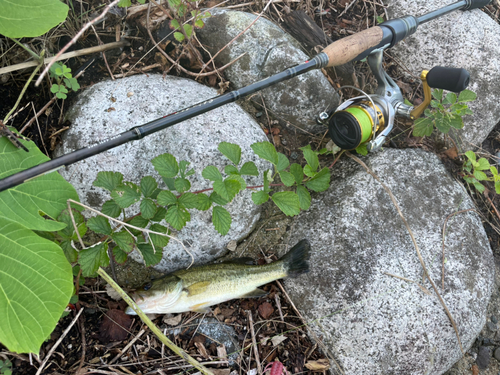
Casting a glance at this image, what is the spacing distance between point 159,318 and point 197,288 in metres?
0.40

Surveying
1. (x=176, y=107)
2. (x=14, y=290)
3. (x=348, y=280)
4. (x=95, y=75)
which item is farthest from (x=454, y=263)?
(x=95, y=75)

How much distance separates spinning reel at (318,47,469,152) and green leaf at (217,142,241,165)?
961mm

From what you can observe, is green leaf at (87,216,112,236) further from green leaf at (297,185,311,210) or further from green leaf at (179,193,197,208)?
green leaf at (297,185,311,210)

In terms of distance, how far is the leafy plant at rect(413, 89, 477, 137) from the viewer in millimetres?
2879

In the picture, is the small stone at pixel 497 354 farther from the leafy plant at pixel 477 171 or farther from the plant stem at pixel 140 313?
the plant stem at pixel 140 313

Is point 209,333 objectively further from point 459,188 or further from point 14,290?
point 459,188

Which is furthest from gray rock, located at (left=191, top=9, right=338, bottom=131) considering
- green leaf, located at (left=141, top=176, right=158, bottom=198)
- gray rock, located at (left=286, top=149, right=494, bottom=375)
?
green leaf, located at (left=141, top=176, right=158, bottom=198)

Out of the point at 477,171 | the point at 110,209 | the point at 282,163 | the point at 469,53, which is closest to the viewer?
the point at 110,209

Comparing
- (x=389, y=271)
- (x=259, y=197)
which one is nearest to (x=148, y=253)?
(x=259, y=197)

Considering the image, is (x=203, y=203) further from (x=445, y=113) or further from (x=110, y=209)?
(x=445, y=113)

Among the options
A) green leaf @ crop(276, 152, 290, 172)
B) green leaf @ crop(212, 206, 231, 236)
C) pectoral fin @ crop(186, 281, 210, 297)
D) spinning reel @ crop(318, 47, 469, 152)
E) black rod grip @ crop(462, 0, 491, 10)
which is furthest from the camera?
black rod grip @ crop(462, 0, 491, 10)

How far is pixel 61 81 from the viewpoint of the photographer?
276 cm

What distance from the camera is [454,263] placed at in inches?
108

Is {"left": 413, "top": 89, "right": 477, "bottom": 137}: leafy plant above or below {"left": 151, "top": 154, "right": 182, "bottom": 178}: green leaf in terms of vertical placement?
below
